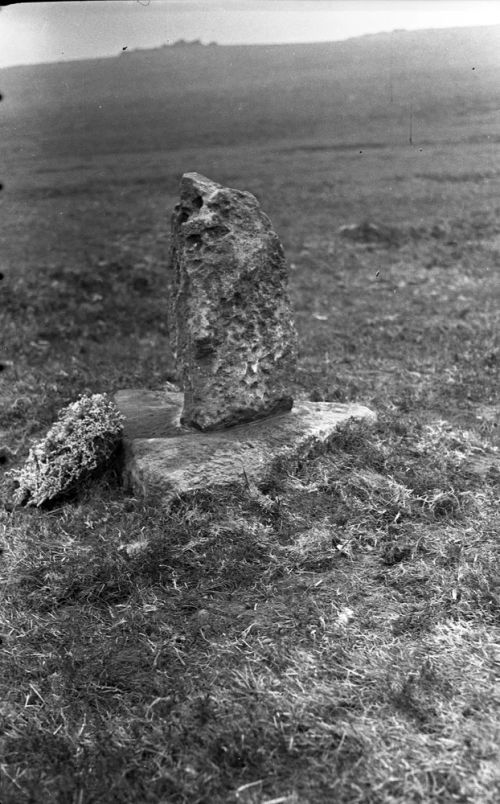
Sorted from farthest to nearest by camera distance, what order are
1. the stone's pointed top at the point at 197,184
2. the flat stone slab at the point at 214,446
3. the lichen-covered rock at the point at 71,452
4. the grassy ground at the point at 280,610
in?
the stone's pointed top at the point at 197,184 → the lichen-covered rock at the point at 71,452 → the flat stone slab at the point at 214,446 → the grassy ground at the point at 280,610

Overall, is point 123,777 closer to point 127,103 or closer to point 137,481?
point 137,481

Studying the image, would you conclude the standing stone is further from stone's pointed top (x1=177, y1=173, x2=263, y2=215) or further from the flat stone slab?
the flat stone slab

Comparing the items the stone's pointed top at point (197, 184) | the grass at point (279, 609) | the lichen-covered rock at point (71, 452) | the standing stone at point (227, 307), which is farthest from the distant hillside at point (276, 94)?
the lichen-covered rock at point (71, 452)

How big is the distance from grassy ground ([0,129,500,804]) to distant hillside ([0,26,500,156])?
26.8 feet

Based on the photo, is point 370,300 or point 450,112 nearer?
point 370,300

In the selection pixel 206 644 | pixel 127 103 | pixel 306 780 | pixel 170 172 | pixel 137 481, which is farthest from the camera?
pixel 170 172

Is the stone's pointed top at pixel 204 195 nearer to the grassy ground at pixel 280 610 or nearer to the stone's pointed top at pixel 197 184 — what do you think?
the stone's pointed top at pixel 197 184

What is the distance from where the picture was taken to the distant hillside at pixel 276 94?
15641mm

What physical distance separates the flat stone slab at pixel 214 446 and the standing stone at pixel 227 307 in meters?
0.20

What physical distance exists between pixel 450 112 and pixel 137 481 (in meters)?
16.7

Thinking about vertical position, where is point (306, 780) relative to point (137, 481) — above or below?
below

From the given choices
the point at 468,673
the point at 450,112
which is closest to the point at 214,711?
the point at 468,673

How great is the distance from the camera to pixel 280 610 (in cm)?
455

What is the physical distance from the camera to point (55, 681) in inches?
159
